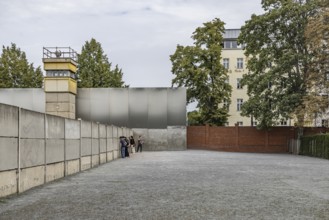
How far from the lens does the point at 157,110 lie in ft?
155

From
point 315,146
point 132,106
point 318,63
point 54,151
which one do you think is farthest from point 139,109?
point 54,151

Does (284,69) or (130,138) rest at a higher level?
(284,69)

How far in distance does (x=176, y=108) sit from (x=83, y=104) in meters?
9.57

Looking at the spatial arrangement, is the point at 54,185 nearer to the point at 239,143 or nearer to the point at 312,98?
the point at 312,98

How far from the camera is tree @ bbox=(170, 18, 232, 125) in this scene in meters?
54.8

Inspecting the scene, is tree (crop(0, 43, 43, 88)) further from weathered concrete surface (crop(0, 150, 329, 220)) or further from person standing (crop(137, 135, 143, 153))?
weathered concrete surface (crop(0, 150, 329, 220))

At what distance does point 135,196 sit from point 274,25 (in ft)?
116

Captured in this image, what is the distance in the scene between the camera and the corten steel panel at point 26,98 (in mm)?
45188

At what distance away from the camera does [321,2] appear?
4059 centimetres

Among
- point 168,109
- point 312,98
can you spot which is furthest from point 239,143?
point 312,98

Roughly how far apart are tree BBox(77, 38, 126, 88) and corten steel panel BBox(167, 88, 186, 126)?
14.4 m

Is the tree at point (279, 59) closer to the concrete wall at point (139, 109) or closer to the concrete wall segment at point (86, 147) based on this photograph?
the concrete wall at point (139, 109)

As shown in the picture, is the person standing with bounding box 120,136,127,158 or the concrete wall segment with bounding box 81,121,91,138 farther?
the person standing with bounding box 120,136,127,158

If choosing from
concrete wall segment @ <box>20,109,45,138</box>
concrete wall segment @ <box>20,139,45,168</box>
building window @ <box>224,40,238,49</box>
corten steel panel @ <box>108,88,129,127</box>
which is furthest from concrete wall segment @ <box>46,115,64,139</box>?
building window @ <box>224,40,238,49</box>
